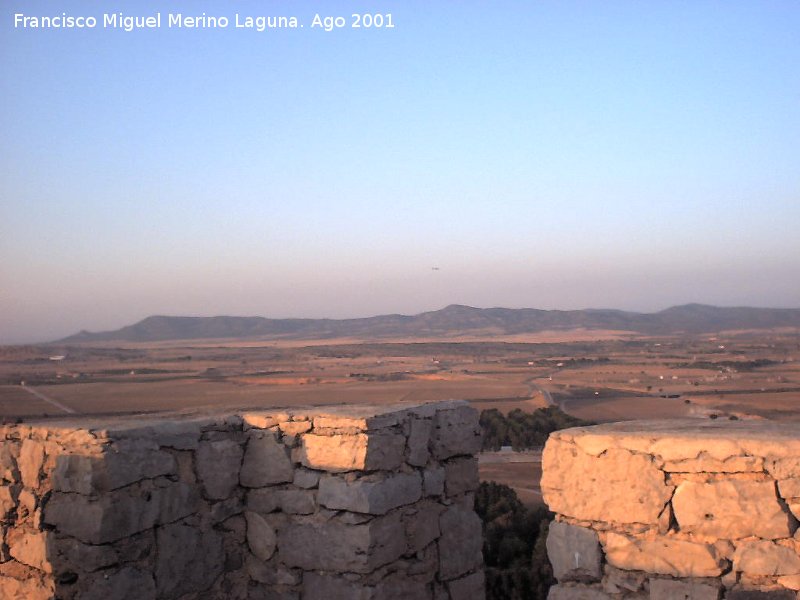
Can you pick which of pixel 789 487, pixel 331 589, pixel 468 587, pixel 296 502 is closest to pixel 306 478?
pixel 296 502

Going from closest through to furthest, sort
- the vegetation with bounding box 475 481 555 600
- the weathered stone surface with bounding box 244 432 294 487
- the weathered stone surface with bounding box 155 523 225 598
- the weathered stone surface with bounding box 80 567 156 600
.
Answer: the weathered stone surface with bounding box 80 567 156 600 < the weathered stone surface with bounding box 155 523 225 598 < the weathered stone surface with bounding box 244 432 294 487 < the vegetation with bounding box 475 481 555 600

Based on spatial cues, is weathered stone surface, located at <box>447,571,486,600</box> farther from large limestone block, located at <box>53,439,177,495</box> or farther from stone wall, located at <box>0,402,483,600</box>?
large limestone block, located at <box>53,439,177,495</box>

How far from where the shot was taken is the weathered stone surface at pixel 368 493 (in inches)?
185

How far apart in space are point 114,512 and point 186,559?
0.68 meters

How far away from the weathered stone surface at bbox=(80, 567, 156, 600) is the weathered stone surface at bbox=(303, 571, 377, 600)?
100cm

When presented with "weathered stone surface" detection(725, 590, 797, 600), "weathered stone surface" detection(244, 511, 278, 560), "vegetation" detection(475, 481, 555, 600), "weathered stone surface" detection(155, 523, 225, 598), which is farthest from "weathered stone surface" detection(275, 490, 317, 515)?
"vegetation" detection(475, 481, 555, 600)

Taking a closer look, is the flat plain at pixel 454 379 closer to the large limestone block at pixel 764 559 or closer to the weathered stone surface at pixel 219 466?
the weathered stone surface at pixel 219 466

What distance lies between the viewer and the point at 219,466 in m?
5.06

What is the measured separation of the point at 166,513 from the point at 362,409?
156cm

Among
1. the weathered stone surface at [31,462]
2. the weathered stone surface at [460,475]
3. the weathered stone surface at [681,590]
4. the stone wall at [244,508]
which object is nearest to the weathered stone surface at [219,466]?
the stone wall at [244,508]

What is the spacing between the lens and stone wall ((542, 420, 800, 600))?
3.25 meters

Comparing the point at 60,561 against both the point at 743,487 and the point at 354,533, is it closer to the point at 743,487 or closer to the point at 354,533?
the point at 354,533

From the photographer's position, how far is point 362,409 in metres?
5.47

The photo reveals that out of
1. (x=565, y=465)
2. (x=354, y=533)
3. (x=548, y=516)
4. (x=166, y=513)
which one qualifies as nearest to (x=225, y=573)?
(x=166, y=513)
